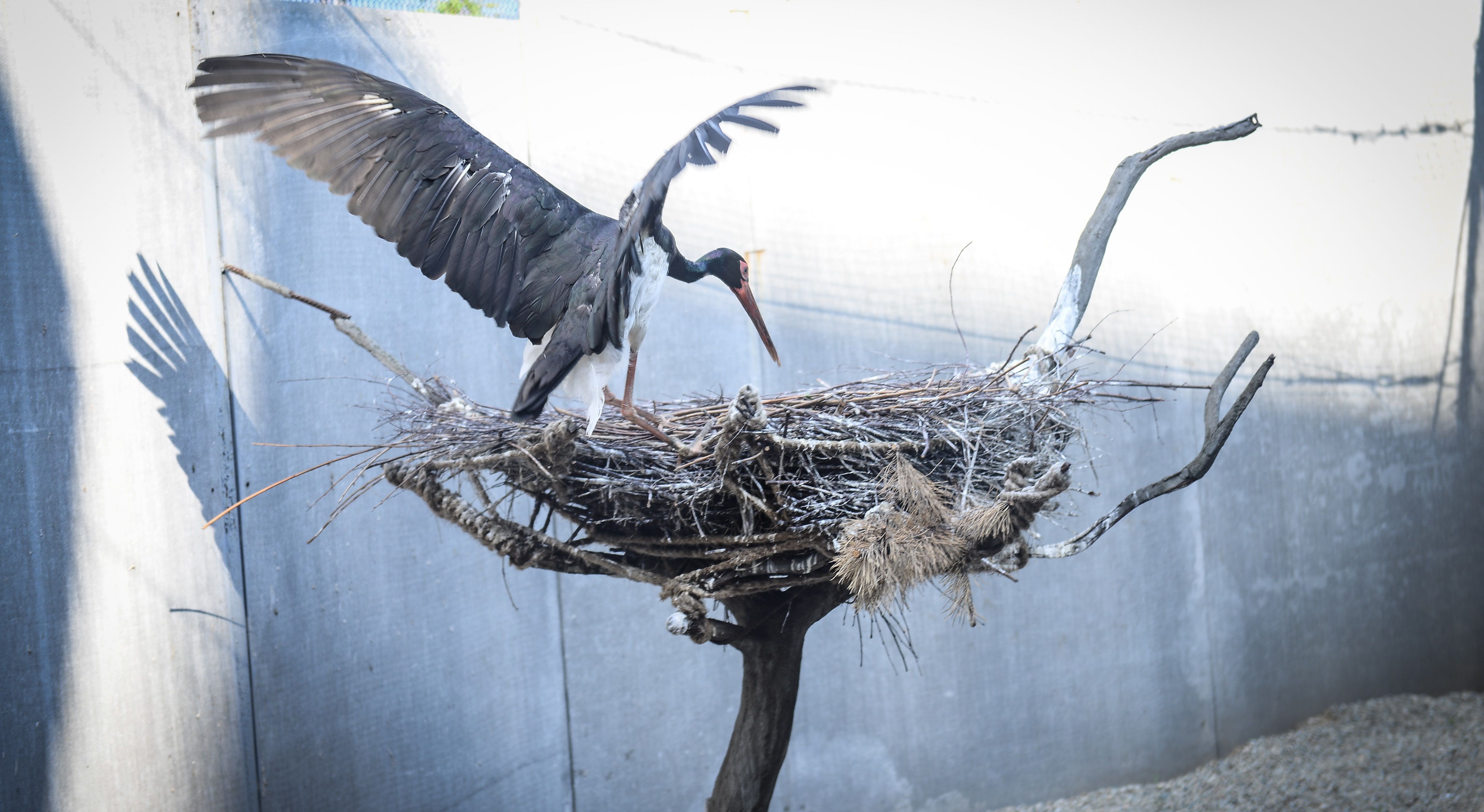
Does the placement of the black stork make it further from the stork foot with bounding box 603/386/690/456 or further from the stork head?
the stork head

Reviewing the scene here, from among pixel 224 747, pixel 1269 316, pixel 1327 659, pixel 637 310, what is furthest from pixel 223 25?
pixel 1327 659

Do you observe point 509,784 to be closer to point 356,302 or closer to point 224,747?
point 224,747

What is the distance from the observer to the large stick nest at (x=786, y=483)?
1.71 metres

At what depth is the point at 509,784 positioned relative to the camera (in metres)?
3.38

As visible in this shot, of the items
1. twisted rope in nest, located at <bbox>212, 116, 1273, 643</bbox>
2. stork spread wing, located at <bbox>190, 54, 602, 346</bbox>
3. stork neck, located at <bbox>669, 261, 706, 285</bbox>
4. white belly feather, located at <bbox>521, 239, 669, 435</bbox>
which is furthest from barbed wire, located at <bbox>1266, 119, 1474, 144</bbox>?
stork spread wing, located at <bbox>190, 54, 602, 346</bbox>

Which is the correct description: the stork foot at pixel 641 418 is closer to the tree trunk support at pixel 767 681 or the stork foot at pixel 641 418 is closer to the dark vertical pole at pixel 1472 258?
the tree trunk support at pixel 767 681

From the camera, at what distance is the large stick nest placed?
1707 mm

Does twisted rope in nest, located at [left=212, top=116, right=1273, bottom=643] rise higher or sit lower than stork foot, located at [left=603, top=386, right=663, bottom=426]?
lower

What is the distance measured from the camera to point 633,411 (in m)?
2.16

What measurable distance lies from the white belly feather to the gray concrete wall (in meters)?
1.16

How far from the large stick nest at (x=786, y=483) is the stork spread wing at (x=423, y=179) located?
281mm

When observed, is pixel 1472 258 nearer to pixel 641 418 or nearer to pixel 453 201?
pixel 641 418

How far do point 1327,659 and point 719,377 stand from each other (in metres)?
3.03

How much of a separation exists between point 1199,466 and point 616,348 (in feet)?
3.70
